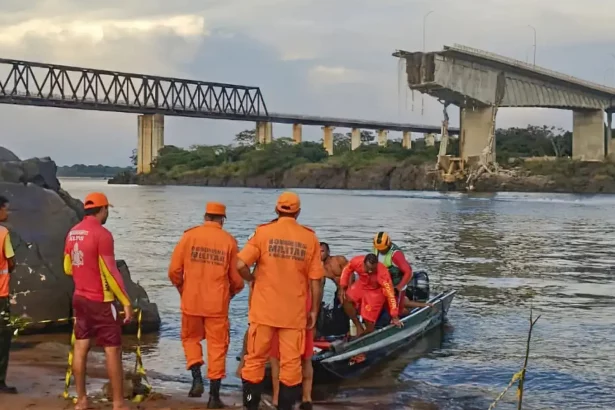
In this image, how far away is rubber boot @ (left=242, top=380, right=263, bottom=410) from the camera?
7.50 metres

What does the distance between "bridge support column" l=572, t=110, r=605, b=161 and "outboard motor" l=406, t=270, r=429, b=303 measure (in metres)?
88.6

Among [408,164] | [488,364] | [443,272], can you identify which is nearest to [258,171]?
[408,164]

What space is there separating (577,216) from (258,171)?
83.8m

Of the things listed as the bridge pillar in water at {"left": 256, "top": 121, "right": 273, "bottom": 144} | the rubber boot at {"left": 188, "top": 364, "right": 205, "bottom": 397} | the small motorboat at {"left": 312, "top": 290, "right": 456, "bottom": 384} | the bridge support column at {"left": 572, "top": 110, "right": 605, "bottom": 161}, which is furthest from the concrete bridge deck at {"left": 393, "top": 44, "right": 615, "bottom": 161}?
the rubber boot at {"left": 188, "top": 364, "right": 205, "bottom": 397}

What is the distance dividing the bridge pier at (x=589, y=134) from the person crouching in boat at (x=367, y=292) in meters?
91.9

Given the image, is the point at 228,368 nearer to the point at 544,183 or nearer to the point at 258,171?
the point at 544,183

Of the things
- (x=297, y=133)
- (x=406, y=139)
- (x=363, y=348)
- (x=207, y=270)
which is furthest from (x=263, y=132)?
(x=207, y=270)

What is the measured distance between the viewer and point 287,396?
7461 millimetres

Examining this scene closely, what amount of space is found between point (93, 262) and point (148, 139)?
13392 centimetres

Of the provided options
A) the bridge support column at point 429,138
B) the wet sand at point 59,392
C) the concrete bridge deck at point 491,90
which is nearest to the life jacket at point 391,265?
the wet sand at point 59,392

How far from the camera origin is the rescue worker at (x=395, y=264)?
458 inches

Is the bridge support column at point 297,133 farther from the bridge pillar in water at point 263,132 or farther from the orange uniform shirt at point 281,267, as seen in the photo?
the orange uniform shirt at point 281,267

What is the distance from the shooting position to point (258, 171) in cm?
13212

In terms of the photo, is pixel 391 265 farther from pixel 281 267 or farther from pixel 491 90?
pixel 491 90
